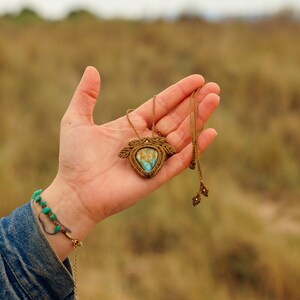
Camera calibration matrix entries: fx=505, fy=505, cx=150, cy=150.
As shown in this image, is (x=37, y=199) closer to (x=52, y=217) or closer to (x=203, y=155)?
(x=52, y=217)

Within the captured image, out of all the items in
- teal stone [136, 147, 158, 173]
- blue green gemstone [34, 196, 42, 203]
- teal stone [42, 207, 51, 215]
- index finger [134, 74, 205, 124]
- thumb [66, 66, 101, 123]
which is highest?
thumb [66, 66, 101, 123]

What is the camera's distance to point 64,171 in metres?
1.75

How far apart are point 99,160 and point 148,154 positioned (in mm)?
181

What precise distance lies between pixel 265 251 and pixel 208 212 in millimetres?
767

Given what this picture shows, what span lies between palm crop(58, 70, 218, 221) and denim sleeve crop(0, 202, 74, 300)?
0.24m

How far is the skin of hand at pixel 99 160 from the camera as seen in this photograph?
→ 170 centimetres

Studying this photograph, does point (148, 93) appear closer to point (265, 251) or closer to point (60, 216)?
point (265, 251)

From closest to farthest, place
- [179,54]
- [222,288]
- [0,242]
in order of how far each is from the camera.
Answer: [0,242]
[222,288]
[179,54]

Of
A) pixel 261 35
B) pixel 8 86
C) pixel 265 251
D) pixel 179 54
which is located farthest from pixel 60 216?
pixel 261 35

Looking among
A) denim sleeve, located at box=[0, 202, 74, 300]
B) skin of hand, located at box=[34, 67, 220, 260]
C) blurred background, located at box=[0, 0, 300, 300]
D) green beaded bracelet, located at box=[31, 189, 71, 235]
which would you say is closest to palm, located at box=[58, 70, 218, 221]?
skin of hand, located at box=[34, 67, 220, 260]

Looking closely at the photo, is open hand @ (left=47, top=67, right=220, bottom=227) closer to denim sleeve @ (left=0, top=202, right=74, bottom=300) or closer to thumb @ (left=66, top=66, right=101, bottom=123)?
thumb @ (left=66, top=66, right=101, bottom=123)

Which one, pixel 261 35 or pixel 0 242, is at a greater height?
pixel 261 35

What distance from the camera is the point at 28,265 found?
146 centimetres

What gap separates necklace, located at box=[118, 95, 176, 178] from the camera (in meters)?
1.76
